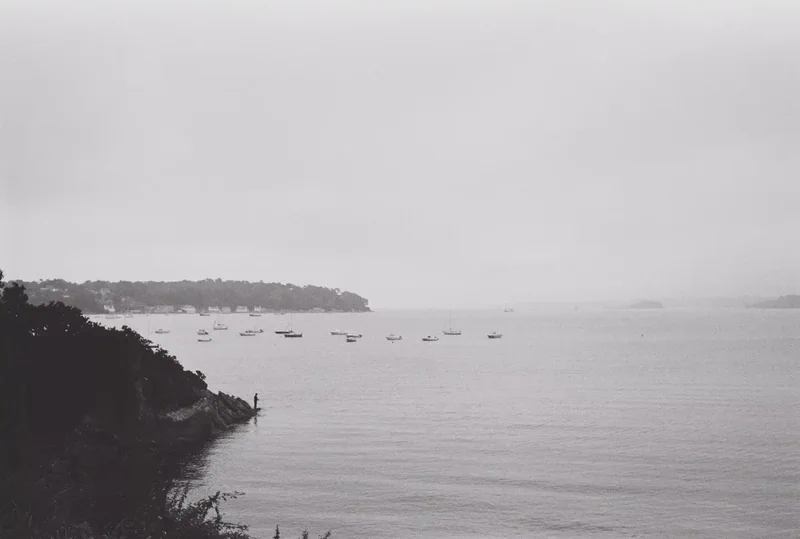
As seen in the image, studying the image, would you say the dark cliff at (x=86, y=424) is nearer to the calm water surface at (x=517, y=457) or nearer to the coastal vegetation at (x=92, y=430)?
the coastal vegetation at (x=92, y=430)

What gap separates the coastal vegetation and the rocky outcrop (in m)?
0.11

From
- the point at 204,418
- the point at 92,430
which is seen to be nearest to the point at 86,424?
the point at 92,430

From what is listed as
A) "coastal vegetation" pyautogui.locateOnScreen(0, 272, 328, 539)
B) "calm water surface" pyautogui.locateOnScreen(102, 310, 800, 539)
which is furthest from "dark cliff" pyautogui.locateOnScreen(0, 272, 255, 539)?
"calm water surface" pyautogui.locateOnScreen(102, 310, 800, 539)

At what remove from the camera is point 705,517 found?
98.8 ft

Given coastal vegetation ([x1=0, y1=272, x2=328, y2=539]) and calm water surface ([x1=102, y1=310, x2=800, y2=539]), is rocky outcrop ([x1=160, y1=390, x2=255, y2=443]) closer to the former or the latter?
coastal vegetation ([x1=0, y1=272, x2=328, y2=539])

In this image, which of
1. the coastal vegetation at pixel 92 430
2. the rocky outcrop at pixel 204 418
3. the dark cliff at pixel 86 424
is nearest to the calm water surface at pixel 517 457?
the rocky outcrop at pixel 204 418

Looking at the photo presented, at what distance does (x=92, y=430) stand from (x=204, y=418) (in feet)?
65.1

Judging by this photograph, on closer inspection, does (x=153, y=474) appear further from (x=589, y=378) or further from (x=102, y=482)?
(x=589, y=378)

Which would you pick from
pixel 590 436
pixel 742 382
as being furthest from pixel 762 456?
pixel 742 382

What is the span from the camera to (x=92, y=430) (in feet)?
101

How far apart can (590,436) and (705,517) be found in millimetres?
19656

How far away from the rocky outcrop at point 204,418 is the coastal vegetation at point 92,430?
0.35 ft

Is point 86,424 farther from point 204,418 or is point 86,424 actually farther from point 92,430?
point 204,418

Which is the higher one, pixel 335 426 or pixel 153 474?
pixel 153 474
